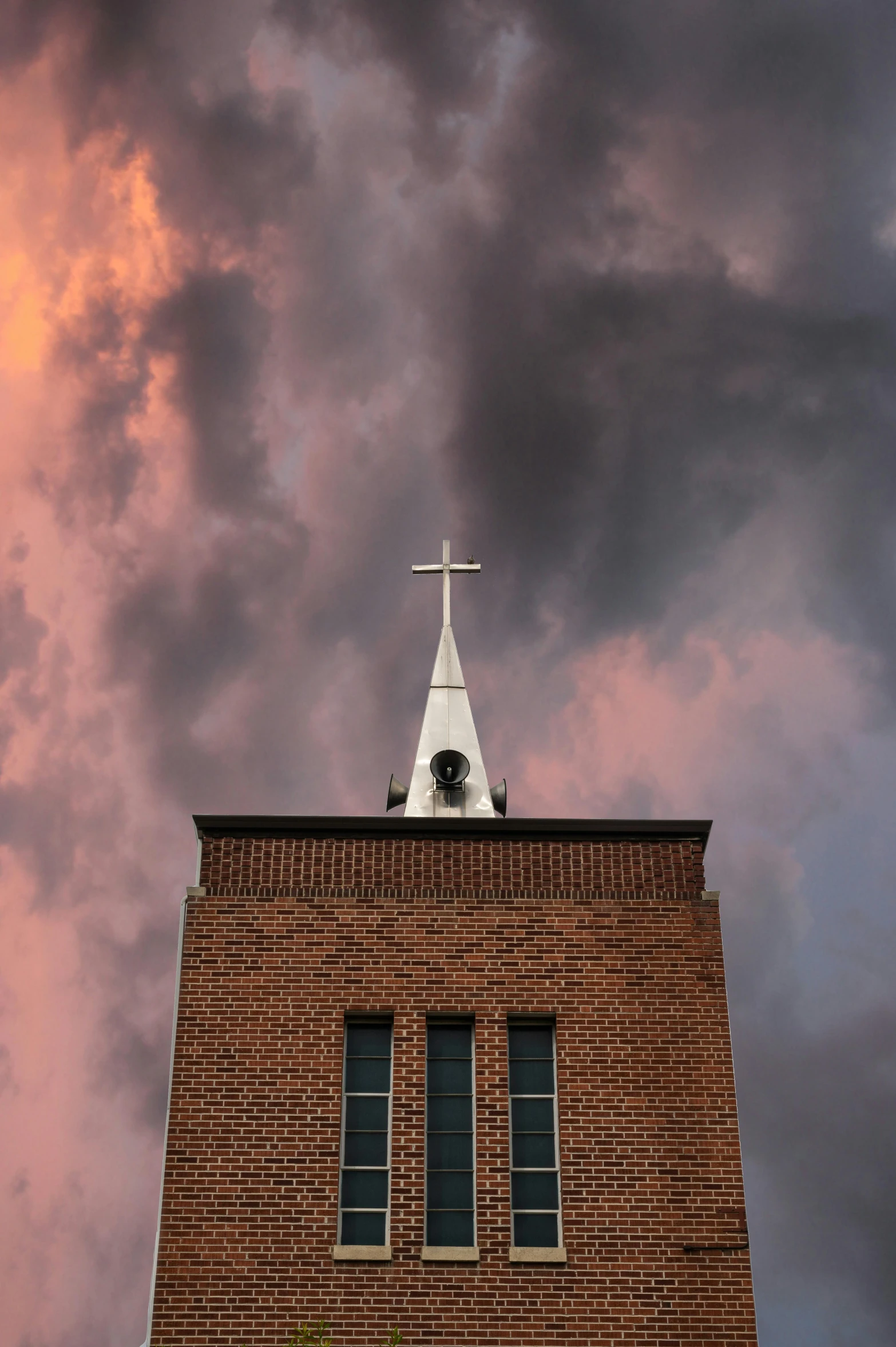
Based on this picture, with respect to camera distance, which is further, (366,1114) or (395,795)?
(395,795)

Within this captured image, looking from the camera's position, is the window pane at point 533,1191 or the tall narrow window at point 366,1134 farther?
the window pane at point 533,1191

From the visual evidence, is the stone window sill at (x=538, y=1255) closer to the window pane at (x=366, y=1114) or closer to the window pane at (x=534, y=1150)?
the window pane at (x=534, y=1150)

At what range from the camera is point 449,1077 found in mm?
15562

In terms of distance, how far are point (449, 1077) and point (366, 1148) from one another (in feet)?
4.09

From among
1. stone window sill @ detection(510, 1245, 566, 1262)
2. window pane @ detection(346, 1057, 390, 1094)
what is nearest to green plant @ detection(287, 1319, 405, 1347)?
stone window sill @ detection(510, 1245, 566, 1262)

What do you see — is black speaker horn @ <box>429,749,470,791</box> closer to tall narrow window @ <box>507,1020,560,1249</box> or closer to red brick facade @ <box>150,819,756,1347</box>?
red brick facade @ <box>150,819,756,1347</box>

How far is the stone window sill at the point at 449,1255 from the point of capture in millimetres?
14430

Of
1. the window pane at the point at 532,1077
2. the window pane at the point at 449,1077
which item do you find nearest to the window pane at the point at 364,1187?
the window pane at the point at 449,1077

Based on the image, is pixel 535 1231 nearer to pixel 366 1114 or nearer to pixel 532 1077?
pixel 532 1077

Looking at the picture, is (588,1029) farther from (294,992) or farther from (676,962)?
(294,992)

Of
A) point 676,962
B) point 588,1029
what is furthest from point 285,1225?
point 676,962

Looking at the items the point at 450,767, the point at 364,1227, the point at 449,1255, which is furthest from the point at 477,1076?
the point at 450,767

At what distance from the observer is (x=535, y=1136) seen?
1521 cm

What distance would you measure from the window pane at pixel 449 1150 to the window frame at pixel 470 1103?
0.04m
